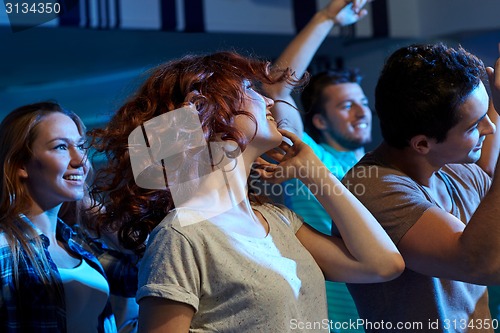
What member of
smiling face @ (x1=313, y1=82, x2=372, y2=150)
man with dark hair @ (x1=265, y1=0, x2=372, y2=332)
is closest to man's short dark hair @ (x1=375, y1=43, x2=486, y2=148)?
man with dark hair @ (x1=265, y1=0, x2=372, y2=332)

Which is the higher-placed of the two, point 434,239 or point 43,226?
point 434,239

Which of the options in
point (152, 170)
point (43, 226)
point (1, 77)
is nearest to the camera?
point (152, 170)

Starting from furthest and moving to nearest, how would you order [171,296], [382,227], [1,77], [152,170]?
[1,77] < [382,227] < [152,170] < [171,296]

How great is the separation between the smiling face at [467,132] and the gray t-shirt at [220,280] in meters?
0.43

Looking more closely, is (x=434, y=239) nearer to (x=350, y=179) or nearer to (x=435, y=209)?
(x=435, y=209)

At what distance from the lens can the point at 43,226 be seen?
1657 mm

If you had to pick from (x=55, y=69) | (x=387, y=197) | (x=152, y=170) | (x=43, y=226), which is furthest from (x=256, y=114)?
(x=55, y=69)

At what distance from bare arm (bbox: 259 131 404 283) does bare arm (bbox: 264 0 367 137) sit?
0.54 m

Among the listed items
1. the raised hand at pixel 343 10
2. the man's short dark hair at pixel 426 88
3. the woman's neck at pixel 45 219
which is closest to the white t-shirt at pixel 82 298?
the woman's neck at pixel 45 219

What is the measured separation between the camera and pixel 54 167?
66.6 inches

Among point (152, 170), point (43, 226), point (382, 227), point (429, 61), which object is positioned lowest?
point (43, 226)

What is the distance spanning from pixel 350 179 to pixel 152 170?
430 mm

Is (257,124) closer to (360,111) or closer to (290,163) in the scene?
(290,163)

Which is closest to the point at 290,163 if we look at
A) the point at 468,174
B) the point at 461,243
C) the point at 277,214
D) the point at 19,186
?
the point at 277,214
